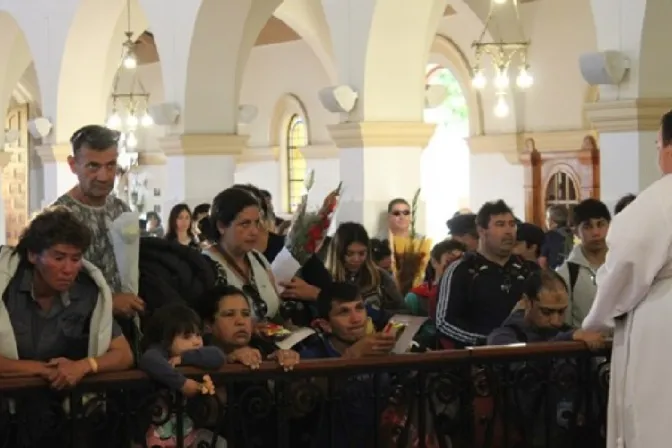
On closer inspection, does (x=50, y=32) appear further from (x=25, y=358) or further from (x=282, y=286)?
(x=25, y=358)

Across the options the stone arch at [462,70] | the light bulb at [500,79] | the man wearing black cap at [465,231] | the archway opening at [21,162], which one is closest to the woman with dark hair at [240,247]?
the man wearing black cap at [465,231]

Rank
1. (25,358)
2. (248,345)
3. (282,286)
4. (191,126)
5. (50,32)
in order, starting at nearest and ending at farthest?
(25,358) < (248,345) < (282,286) < (191,126) < (50,32)

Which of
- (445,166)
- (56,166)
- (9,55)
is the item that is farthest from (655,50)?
(9,55)

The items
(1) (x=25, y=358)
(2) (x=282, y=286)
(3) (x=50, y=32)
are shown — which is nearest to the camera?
(1) (x=25, y=358)

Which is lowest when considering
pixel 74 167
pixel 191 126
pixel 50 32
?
pixel 74 167

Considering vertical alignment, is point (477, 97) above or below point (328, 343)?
above

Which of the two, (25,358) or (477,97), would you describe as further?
(477,97)

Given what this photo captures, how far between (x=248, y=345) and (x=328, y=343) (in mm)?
448

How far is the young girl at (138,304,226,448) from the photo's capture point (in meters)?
5.02

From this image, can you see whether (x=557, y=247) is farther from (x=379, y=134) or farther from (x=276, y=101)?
(x=276, y=101)

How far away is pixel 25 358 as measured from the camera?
4906mm

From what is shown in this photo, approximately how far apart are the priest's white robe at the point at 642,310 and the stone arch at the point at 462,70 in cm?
1452

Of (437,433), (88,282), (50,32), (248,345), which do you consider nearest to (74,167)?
(88,282)

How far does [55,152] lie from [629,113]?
10.6m
